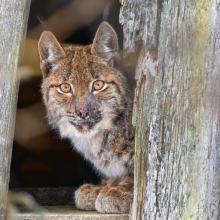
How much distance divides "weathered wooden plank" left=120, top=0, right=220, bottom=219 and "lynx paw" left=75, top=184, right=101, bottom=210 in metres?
0.70

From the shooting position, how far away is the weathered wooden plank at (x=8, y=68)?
167 centimetres

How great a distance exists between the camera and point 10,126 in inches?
67.4

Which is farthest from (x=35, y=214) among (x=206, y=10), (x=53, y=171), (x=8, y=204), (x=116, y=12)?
(x=116, y=12)

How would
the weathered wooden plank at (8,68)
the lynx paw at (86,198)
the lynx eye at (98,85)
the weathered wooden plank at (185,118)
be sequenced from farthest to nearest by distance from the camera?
the lynx eye at (98,85) < the lynx paw at (86,198) < the weathered wooden plank at (8,68) < the weathered wooden plank at (185,118)

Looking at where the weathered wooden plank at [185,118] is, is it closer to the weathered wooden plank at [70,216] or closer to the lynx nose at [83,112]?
the weathered wooden plank at [70,216]

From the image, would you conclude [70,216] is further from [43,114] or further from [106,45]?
[43,114]

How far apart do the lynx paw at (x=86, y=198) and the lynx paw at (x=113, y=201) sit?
0.09m

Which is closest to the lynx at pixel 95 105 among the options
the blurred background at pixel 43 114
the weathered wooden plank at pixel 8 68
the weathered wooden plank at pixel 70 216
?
the weathered wooden plank at pixel 70 216

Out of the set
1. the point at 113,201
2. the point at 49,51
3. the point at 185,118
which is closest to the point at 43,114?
the point at 49,51

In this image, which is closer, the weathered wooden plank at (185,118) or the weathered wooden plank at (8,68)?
the weathered wooden plank at (185,118)

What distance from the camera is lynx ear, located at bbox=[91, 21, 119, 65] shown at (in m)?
2.27

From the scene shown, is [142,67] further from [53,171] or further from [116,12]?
[53,171]

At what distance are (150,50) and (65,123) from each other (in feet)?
3.64

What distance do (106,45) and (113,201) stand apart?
1122 millimetres
